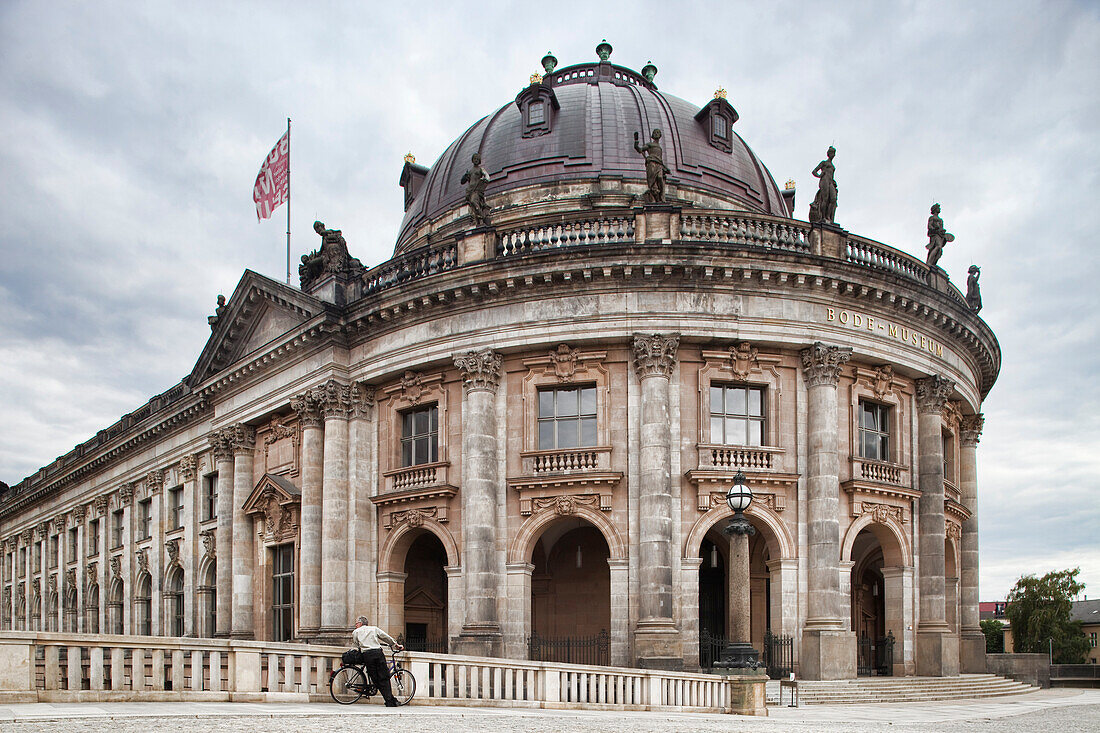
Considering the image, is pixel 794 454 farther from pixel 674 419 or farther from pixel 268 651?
pixel 268 651

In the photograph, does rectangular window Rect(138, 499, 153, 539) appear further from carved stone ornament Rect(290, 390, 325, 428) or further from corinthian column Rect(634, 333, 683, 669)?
corinthian column Rect(634, 333, 683, 669)

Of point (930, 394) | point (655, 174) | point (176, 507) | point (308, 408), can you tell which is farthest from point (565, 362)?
point (176, 507)

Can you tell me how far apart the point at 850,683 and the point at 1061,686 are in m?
17.6

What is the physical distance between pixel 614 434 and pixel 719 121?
16.5m

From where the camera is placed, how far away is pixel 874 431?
28.1 meters

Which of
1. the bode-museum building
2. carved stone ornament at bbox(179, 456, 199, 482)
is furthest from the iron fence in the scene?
carved stone ornament at bbox(179, 456, 199, 482)

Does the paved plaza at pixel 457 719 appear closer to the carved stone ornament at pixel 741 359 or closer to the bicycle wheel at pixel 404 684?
the bicycle wheel at pixel 404 684

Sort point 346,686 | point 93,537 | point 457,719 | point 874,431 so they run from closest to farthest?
point 457,719 → point 346,686 → point 874,431 → point 93,537

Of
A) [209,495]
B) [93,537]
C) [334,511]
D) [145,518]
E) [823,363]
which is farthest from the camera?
[93,537]

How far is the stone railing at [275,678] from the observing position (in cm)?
1378

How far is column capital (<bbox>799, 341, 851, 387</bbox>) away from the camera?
86.1 ft

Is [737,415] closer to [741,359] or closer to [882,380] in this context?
[741,359]

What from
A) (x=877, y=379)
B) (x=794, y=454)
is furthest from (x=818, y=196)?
(x=794, y=454)

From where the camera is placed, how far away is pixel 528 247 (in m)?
27.4
